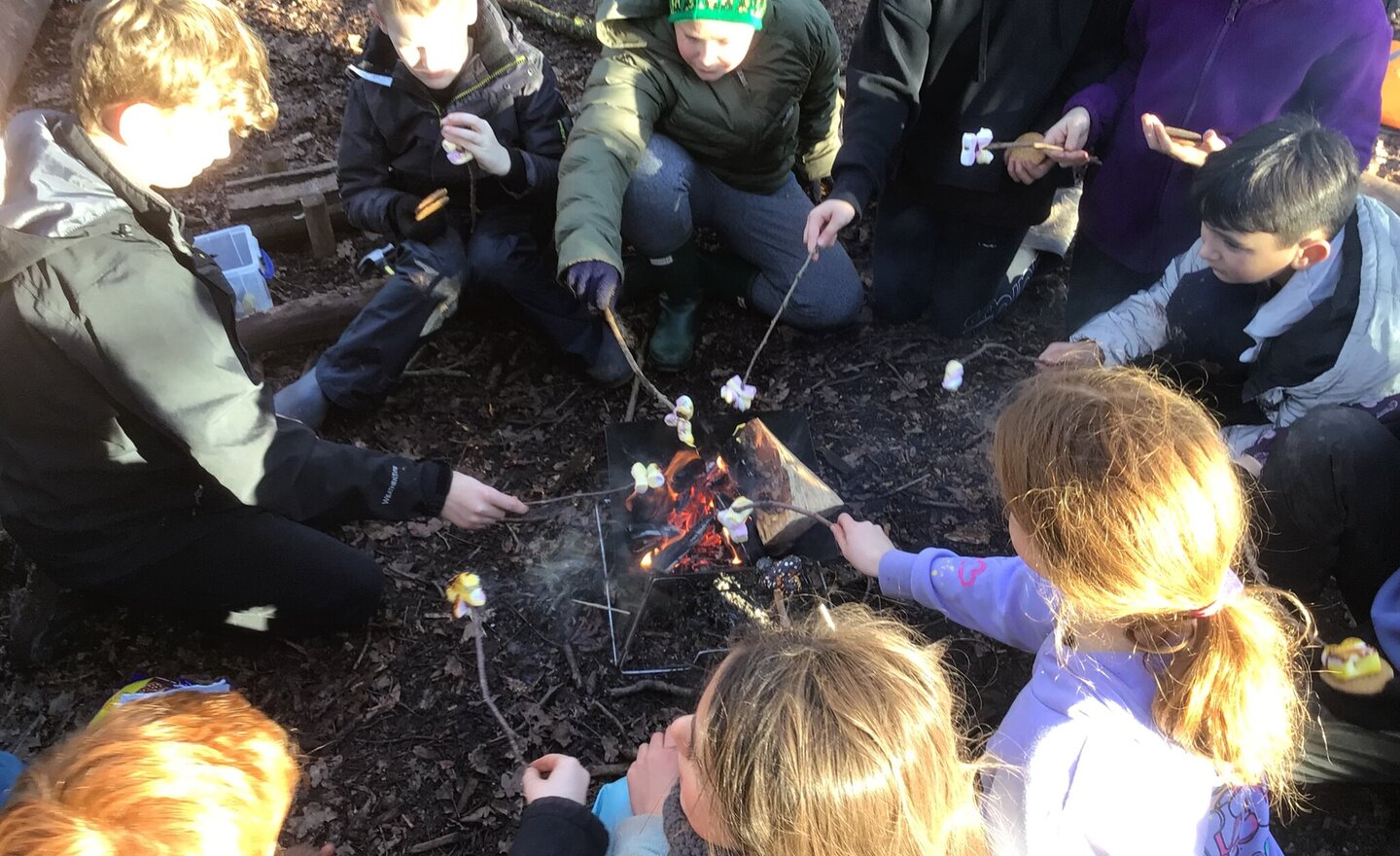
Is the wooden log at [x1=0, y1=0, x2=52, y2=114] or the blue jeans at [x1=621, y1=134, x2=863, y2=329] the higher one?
the wooden log at [x1=0, y1=0, x2=52, y2=114]

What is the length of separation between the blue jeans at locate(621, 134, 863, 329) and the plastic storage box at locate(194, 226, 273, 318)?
1553 mm

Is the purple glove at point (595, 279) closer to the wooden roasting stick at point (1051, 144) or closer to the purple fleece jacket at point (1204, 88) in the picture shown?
the wooden roasting stick at point (1051, 144)

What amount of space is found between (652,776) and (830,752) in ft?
2.74

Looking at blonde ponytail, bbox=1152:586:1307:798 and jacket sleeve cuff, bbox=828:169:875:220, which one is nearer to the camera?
blonde ponytail, bbox=1152:586:1307:798

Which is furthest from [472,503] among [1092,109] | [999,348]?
[1092,109]

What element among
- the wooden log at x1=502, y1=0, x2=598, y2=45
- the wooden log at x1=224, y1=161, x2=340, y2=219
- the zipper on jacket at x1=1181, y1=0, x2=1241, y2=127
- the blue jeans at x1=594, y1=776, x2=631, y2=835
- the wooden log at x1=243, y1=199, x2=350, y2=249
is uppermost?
the zipper on jacket at x1=1181, y1=0, x2=1241, y2=127

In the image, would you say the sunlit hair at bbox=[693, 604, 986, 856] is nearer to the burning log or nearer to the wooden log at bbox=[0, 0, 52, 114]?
the burning log

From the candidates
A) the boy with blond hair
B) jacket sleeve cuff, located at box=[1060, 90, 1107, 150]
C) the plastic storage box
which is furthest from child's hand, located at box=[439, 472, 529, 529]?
jacket sleeve cuff, located at box=[1060, 90, 1107, 150]

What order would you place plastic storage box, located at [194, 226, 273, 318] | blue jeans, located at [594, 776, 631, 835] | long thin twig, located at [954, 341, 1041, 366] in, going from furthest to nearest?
long thin twig, located at [954, 341, 1041, 366] < plastic storage box, located at [194, 226, 273, 318] < blue jeans, located at [594, 776, 631, 835]

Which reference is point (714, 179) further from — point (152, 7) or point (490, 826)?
point (490, 826)

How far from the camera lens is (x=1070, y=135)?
10.4 ft

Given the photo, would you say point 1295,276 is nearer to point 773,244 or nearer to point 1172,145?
point 1172,145

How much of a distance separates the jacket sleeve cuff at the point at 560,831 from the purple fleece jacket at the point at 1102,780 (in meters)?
0.84

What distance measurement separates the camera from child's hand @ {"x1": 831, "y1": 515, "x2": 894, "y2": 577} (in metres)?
2.51
